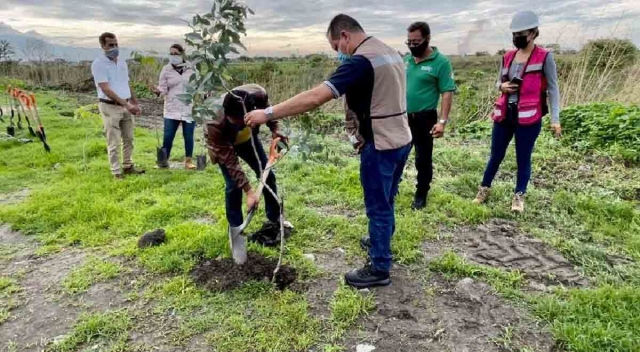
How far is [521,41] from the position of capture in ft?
11.3

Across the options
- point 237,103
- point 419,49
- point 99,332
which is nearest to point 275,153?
point 237,103

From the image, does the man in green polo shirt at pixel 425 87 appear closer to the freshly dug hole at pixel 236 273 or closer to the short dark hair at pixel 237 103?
the short dark hair at pixel 237 103

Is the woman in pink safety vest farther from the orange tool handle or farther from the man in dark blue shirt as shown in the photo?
the orange tool handle

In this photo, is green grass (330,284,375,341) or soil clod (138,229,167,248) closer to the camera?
green grass (330,284,375,341)

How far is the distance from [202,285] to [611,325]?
253 cm

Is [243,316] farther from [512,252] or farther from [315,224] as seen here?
[512,252]

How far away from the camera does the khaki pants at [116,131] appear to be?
204 inches

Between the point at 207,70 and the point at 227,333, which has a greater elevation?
the point at 207,70

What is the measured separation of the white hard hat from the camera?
3.32 metres

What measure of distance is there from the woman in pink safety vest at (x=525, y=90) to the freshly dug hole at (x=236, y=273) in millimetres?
2331

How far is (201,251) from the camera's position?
335 cm

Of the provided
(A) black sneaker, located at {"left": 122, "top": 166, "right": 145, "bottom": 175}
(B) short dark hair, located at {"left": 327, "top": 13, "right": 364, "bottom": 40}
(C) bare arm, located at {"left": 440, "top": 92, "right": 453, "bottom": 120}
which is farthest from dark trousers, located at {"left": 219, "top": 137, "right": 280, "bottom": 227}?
(A) black sneaker, located at {"left": 122, "top": 166, "right": 145, "bottom": 175}

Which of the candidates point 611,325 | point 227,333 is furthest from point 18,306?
point 611,325

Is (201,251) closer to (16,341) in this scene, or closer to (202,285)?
(202,285)
